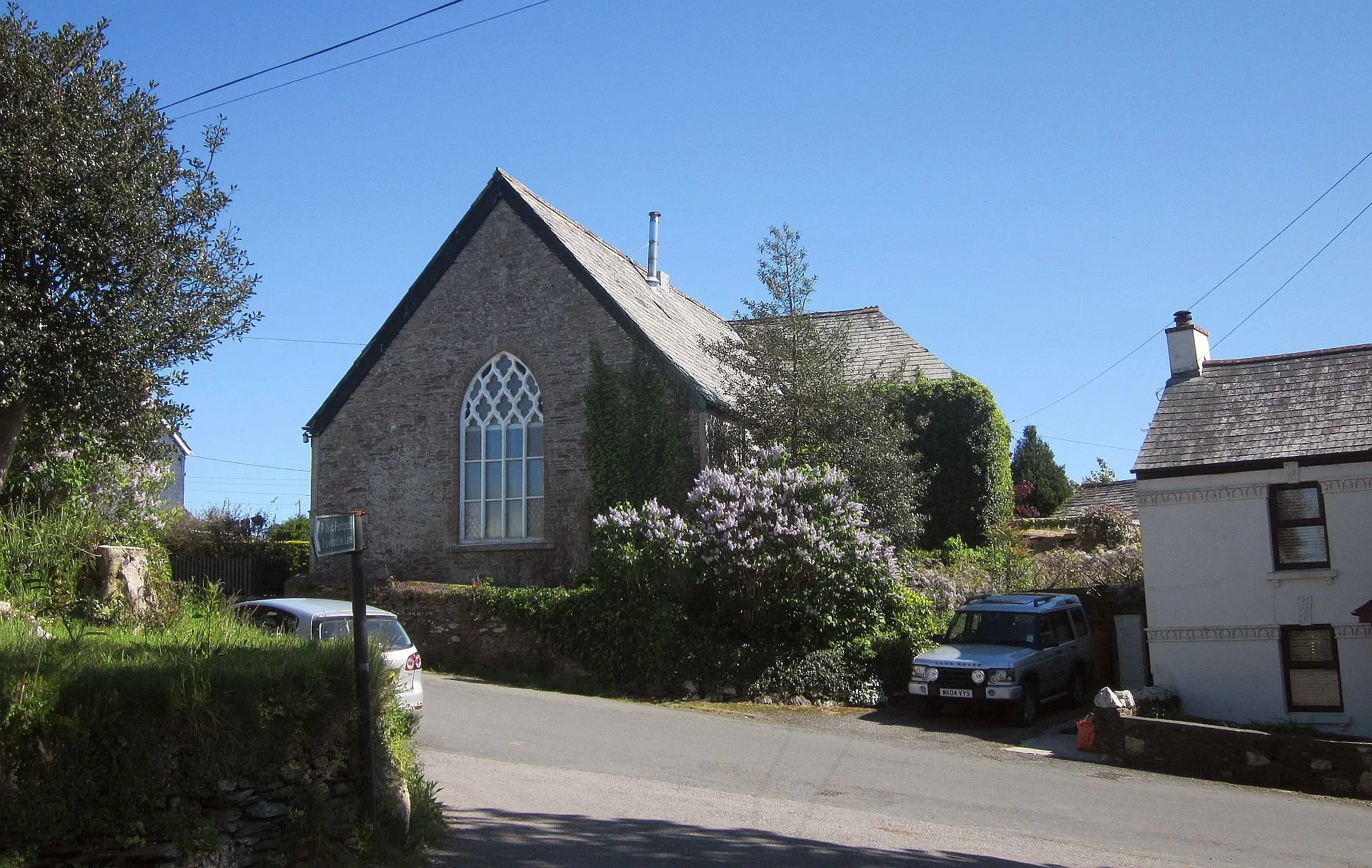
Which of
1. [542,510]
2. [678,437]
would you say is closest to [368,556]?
[542,510]

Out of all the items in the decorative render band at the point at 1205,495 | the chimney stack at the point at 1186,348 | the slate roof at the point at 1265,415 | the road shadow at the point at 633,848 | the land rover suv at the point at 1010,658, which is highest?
the chimney stack at the point at 1186,348

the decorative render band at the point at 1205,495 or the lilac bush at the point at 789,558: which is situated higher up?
the decorative render band at the point at 1205,495

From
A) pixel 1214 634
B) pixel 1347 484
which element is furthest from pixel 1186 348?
pixel 1214 634

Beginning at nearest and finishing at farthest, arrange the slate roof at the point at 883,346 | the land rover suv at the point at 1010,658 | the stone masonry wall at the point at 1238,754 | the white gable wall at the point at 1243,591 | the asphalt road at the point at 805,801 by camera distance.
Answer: the asphalt road at the point at 805,801, the stone masonry wall at the point at 1238,754, the land rover suv at the point at 1010,658, the white gable wall at the point at 1243,591, the slate roof at the point at 883,346

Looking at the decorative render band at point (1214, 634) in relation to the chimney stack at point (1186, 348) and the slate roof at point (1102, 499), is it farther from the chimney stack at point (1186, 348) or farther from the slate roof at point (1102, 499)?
the slate roof at point (1102, 499)

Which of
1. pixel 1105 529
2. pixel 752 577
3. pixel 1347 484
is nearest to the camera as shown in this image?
pixel 1347 484

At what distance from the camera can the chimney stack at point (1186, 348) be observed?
2019 centimetres

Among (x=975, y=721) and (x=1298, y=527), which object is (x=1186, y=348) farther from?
(x=975, y=721)

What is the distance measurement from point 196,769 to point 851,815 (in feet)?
19.5

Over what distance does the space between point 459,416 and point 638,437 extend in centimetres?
423

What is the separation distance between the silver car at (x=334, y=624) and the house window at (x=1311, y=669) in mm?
13219

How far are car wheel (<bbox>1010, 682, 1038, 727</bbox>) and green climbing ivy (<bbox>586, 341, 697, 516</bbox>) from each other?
277 inches

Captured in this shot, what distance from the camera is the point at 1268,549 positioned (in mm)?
17453

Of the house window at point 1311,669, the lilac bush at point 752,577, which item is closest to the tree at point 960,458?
the lilac bush at point 752,577
